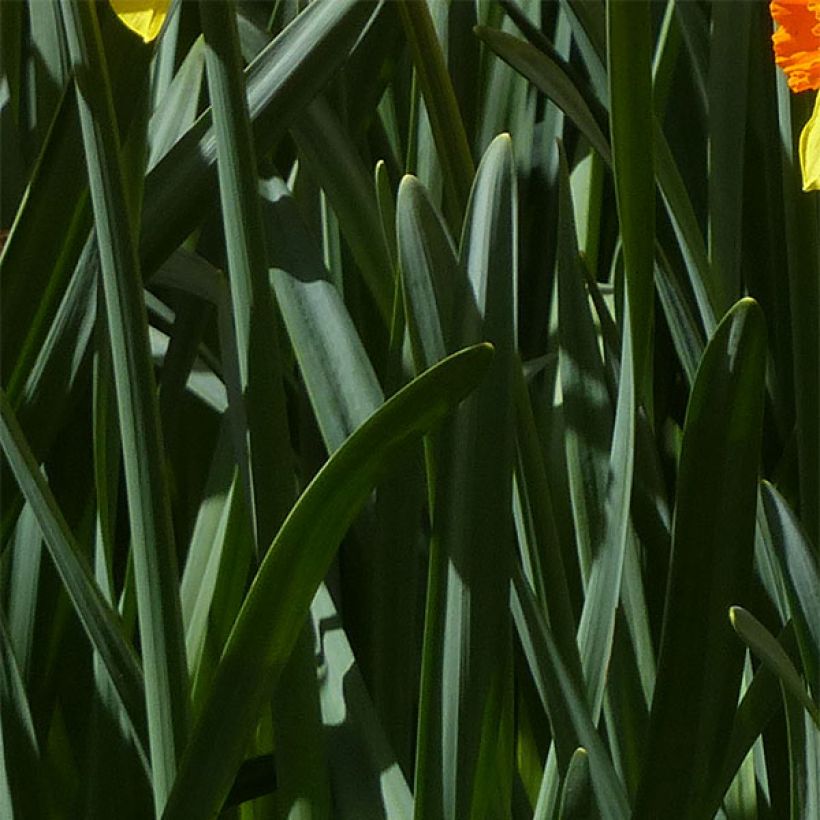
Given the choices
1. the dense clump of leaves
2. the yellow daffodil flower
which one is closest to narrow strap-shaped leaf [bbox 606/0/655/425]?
the dense clump of leaves

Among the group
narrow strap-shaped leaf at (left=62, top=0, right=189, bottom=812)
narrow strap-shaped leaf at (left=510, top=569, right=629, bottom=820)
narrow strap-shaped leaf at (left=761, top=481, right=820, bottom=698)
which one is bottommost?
narrow strap-shaped leaf at (left=510, top=569, right=629, bottom=820)

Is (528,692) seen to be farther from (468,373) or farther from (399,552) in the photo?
(468,373)

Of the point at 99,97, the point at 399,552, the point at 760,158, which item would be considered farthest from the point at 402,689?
the point at 760,158

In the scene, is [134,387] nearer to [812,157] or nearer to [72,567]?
[72,567]

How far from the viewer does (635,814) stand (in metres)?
0.57

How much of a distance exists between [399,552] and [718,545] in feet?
0.49

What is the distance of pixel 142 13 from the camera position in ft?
1.36

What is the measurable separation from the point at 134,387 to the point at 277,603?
0.35 ft

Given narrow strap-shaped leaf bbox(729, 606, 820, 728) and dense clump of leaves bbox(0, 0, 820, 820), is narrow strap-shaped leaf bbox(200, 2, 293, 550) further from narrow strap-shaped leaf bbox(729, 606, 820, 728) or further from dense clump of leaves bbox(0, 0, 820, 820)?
narrow strap-shaped leaf bbox(729, 606, 820, 728)

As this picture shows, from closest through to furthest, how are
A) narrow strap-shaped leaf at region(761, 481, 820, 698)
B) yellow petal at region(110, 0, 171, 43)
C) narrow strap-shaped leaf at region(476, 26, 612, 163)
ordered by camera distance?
yellow petal at region(110, 0, 171, 43) < narrow strap-shaped leaf at region(761, 481, 820, 698) < narrow strap-shaped leaf at region(476, 26, 612, 163)

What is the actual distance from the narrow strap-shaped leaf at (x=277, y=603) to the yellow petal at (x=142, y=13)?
0.17 m

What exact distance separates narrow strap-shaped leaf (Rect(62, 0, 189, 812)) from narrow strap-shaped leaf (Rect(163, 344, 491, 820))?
32mm

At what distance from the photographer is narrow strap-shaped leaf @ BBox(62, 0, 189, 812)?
53 centimetres

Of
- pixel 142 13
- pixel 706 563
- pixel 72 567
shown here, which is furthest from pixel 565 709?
pixel 142 13
